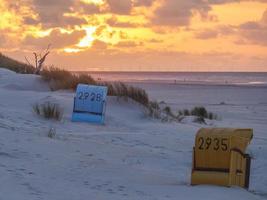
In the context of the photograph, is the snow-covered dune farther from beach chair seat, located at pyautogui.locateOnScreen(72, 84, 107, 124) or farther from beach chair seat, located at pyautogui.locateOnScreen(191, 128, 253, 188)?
beach chair seat, located at pyautogui.locateOnScreen(72, 84, 107, 124)

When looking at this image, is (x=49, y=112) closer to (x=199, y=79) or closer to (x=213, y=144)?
(x=213, y=144)

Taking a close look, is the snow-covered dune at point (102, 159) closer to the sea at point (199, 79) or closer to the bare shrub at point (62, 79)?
the bare shrub at point (62, 79)

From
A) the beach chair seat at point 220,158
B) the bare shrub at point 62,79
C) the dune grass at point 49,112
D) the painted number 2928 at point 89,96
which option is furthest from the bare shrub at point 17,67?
the beach chair seat at point 220,158

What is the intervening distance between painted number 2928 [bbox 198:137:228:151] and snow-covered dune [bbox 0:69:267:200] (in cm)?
55

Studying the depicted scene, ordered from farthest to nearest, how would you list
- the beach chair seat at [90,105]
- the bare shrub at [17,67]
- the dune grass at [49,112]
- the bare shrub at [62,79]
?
the bare shrub at [17,67], the bare shrub at [62,79], the beach chair seat at [90,105], the dune grass at [49,112]

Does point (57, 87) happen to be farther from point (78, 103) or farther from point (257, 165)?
point (257, 165)

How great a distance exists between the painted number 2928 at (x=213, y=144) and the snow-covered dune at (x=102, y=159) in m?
0.55

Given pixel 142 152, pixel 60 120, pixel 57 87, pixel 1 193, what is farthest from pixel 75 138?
pixel 57 87

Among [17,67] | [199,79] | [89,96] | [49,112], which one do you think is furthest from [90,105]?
[199,79]

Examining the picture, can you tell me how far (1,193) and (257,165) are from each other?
21.3ft

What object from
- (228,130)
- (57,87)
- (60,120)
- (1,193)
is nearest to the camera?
(1,193)

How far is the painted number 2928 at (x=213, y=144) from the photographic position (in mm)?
8482

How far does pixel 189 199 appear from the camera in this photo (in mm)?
7672

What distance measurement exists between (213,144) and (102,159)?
7.95 ft
